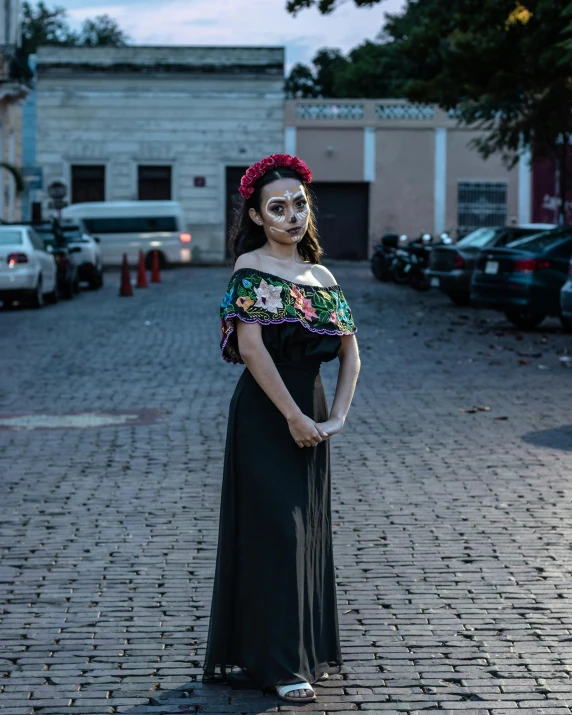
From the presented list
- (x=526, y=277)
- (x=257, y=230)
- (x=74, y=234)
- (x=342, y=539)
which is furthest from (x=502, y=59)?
(x=257, y=230)

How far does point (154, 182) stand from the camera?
49.1 metres

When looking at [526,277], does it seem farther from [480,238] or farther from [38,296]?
[38,296]

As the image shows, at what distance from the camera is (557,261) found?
19969 millimetres

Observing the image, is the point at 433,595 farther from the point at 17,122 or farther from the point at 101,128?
the point at 101,128

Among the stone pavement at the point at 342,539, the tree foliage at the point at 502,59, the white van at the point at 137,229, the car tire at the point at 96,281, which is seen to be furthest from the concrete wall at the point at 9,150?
the stone pavement at the point at 342,539

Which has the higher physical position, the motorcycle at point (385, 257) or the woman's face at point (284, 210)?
the woman's face at point (284, 210)

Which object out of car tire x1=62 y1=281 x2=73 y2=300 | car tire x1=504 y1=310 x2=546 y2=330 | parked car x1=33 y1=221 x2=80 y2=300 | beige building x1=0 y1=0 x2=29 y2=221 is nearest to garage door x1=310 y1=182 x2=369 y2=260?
beige building x1=0 y1=0 x2=29 y2=221

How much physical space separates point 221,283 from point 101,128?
17.1 m

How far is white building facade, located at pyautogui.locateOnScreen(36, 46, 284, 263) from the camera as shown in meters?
48.7

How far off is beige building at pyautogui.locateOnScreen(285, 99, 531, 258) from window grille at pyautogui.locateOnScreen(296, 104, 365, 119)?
0.04 meters

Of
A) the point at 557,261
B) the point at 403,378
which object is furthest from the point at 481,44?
the point at 403,378

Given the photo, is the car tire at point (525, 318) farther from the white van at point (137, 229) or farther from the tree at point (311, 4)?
the white van at point (137, 229)

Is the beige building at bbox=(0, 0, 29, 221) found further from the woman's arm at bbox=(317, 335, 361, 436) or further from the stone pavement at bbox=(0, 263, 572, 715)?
the woman's arm at bbox=(317, 335, 361, 436)

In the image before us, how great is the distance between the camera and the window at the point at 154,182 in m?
48.9
